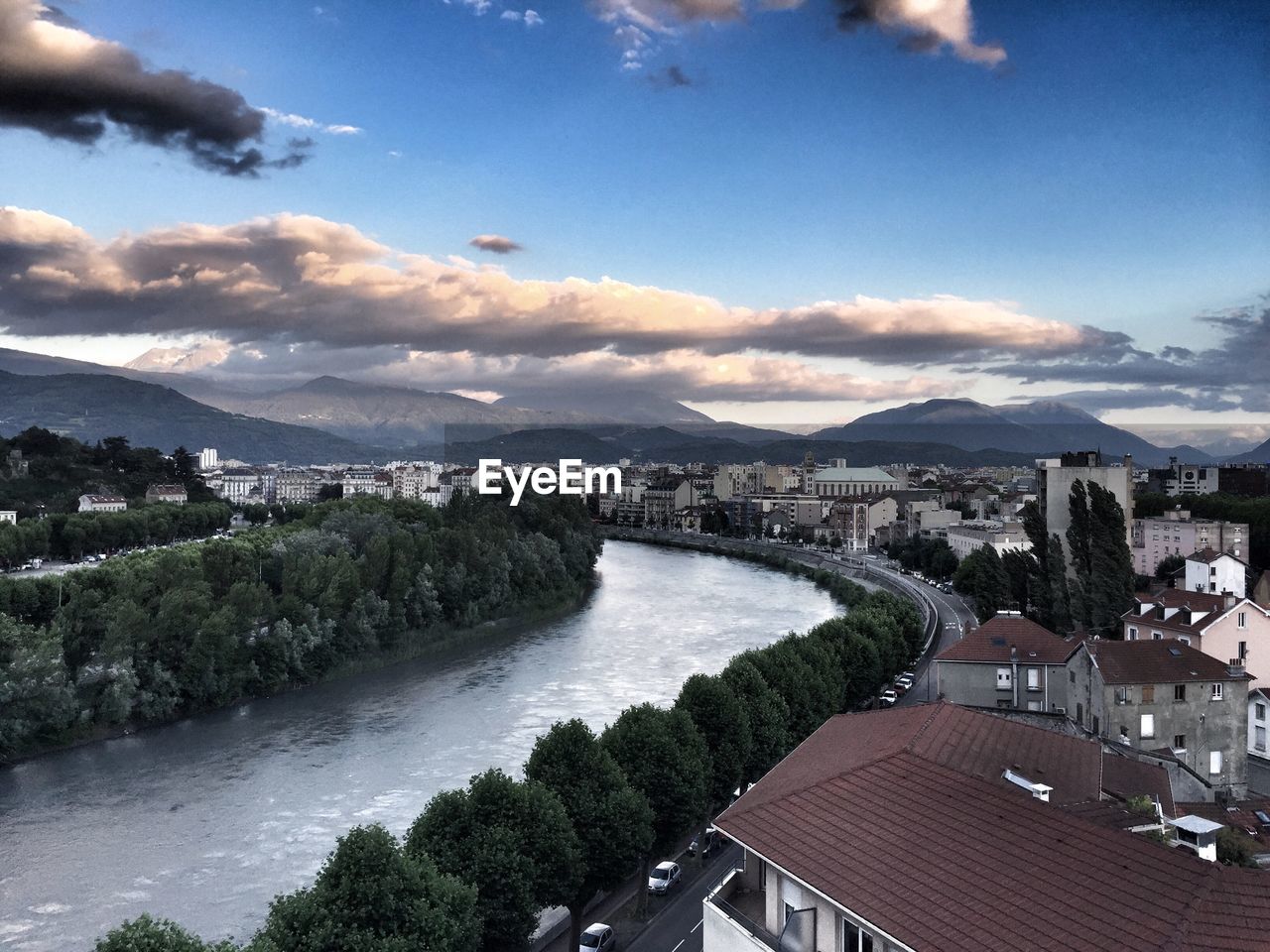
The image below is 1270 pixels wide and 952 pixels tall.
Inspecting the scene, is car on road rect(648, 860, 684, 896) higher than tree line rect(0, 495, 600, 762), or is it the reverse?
tree line rect(0, 495, 600, 762)

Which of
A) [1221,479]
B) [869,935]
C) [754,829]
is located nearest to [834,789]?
[754,829]

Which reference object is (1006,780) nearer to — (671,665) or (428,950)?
(428,950)

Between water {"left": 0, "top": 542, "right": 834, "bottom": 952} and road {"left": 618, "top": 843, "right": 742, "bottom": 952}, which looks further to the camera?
water {"left": 0, "top": 542, "right": 834, "bottom": 952}

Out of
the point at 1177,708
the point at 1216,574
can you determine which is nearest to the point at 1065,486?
the point at 1216,574

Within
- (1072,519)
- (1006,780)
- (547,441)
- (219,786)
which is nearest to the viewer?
(1006,780)

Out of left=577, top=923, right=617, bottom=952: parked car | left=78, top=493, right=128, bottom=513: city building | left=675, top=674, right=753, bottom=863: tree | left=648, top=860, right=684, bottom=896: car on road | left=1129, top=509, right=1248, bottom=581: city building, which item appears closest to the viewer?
left=577, top=923, right=617, bottom=952: parked car

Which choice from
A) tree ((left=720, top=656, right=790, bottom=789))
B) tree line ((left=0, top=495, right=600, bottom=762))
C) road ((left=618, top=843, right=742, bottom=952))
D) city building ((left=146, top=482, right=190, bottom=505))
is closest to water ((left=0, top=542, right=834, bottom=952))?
tree line ((left=0, top=495, right=600, bottom=762))

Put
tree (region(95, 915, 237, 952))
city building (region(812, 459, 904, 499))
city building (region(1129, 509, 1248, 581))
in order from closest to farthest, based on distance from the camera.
A: tree (region(95, 915, 237, 952)) < city building (region(1129, 509, 1248, 581)) < city building (region(812, 459, 904, 499))

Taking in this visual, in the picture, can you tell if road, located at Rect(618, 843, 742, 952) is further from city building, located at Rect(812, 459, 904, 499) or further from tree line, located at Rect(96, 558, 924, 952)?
city building, located at Rect(812, 459, 904, 499)
